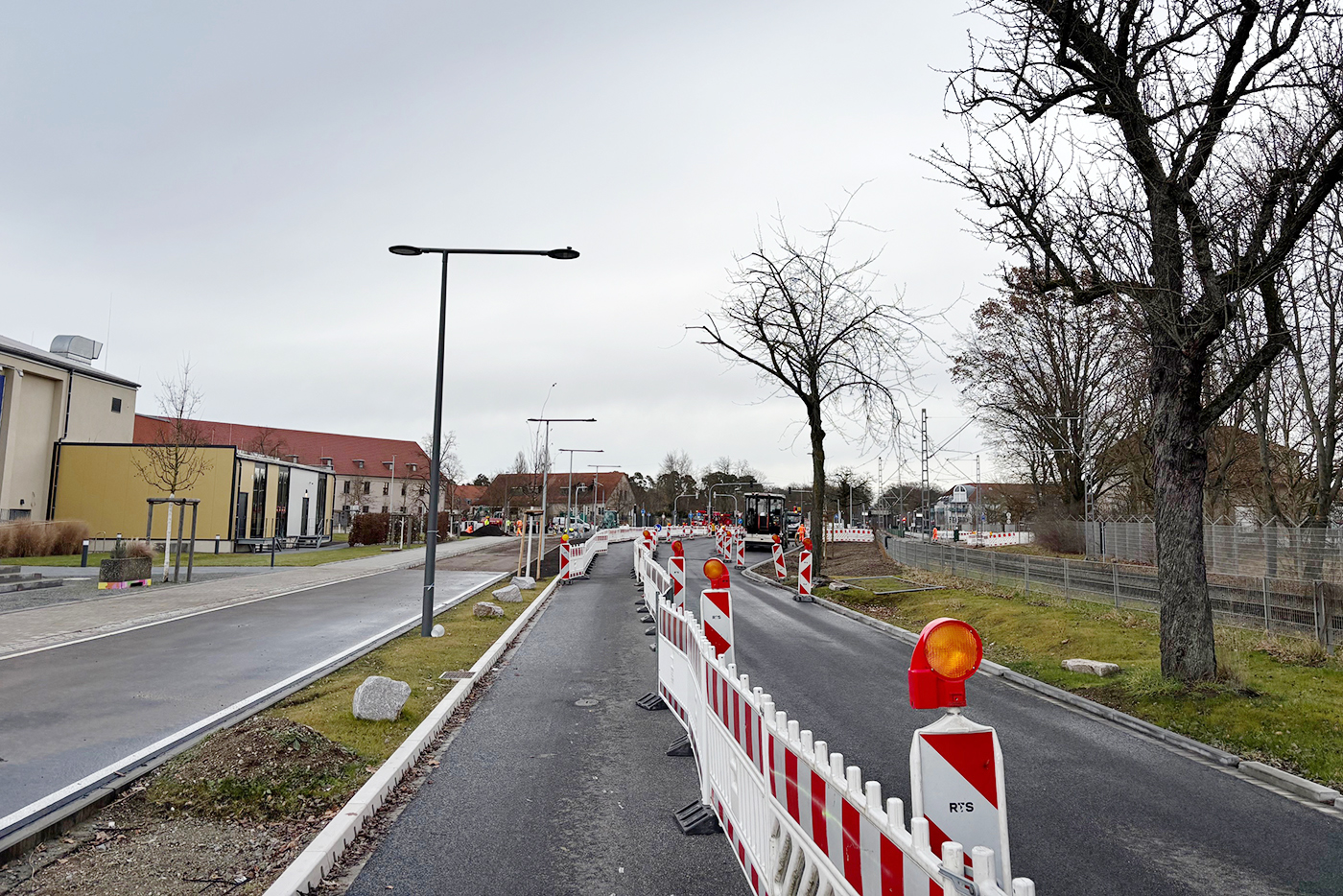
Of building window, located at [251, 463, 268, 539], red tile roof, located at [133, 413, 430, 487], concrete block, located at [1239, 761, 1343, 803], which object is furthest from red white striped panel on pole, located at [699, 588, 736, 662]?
red tile roof, located at [133, 413, 430, 487]

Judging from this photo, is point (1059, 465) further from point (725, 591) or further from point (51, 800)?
point (51, 800)

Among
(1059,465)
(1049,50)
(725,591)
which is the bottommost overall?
(725,591)

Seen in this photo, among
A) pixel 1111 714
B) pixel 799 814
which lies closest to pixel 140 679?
pixel 799 814

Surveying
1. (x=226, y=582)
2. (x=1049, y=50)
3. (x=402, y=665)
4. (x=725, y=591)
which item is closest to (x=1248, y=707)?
(x=725, y=591)

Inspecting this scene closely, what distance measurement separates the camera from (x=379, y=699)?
7809mm

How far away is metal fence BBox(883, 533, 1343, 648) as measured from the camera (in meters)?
10.8

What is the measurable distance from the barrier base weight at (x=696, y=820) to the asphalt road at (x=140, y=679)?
4294 millimetres

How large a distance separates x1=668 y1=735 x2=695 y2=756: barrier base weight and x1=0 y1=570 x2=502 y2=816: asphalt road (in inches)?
174

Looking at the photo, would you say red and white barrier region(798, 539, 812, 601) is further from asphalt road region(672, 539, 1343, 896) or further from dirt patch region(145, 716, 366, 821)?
dirt patch region(145, 716, 366, 821)

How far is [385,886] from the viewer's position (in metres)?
4.47

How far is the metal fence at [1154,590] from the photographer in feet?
35.3

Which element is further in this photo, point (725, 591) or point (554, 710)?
point (554, 710)

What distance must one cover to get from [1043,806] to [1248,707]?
405 centimetres

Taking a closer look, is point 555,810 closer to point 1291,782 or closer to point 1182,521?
point 1291,782
